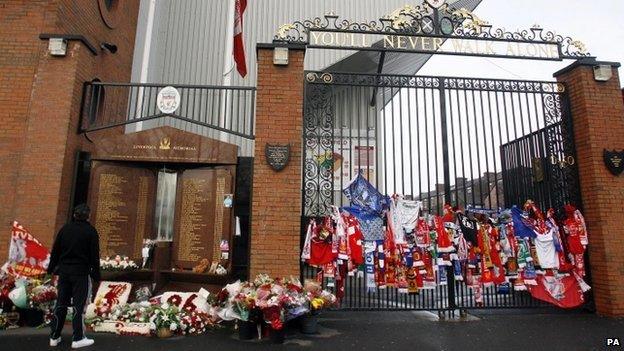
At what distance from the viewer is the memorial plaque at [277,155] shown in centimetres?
611

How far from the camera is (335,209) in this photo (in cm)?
624

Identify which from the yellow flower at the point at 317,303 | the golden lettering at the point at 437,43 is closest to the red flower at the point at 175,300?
the yellow flower at the point at 317,303

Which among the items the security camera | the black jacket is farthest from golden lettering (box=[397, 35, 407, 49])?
the security camera

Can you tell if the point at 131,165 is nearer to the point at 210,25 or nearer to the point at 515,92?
the point at 515,92

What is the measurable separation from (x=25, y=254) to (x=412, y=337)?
225 inches

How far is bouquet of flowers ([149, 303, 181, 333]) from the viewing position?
199 inches

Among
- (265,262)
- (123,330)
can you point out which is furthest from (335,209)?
(123,330)

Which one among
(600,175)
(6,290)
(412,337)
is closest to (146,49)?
(6,290)

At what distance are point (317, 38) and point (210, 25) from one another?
26.3ft

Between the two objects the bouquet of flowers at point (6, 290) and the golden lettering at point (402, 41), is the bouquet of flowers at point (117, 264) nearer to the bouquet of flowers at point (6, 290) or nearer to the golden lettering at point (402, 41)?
the bouquet of flowers at point (6, 290)

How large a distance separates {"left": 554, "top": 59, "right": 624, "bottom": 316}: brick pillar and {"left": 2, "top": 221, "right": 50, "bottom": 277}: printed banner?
8.64m

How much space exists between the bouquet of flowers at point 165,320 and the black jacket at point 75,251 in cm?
99

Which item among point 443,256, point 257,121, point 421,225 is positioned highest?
point 257,121

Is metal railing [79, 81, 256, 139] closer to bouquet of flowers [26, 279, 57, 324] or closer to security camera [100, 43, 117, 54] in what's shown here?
security camera [100, 43, 117, 54]
